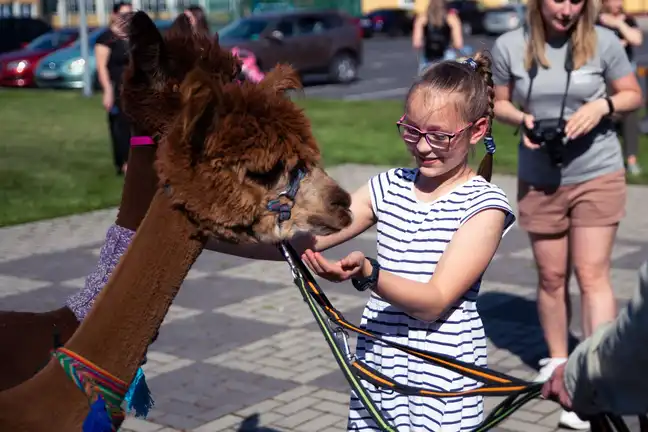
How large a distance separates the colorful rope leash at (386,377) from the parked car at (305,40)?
1916 centimetres

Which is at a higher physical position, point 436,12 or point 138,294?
point 138,294

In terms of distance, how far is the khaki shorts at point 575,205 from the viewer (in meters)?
4.89

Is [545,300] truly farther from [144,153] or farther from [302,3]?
[302,3]

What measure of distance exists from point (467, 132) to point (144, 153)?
1024 millimetres

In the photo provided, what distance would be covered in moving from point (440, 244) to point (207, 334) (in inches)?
134

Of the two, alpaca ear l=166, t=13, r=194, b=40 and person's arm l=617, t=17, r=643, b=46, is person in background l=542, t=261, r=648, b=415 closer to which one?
alpaca ear l=166, t=13, r=194, b=40

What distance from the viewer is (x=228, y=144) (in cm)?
247

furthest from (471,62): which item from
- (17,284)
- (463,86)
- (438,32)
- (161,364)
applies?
(438,32)

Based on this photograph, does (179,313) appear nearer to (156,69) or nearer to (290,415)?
(290,415)

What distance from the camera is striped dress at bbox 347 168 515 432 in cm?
299

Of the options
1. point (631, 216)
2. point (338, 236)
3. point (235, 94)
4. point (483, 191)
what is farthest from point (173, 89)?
point (631, 216)

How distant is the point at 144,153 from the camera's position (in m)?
2.99

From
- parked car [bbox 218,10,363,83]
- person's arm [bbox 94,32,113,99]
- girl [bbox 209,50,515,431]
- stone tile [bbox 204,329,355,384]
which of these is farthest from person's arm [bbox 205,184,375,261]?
parked car [bbox 218,10,363,83]

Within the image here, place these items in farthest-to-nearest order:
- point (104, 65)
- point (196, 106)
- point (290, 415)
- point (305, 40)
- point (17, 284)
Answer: point (305, 40) → point (104, 65) → point (17, 284) → point (290, 415) → point (196, 106)
